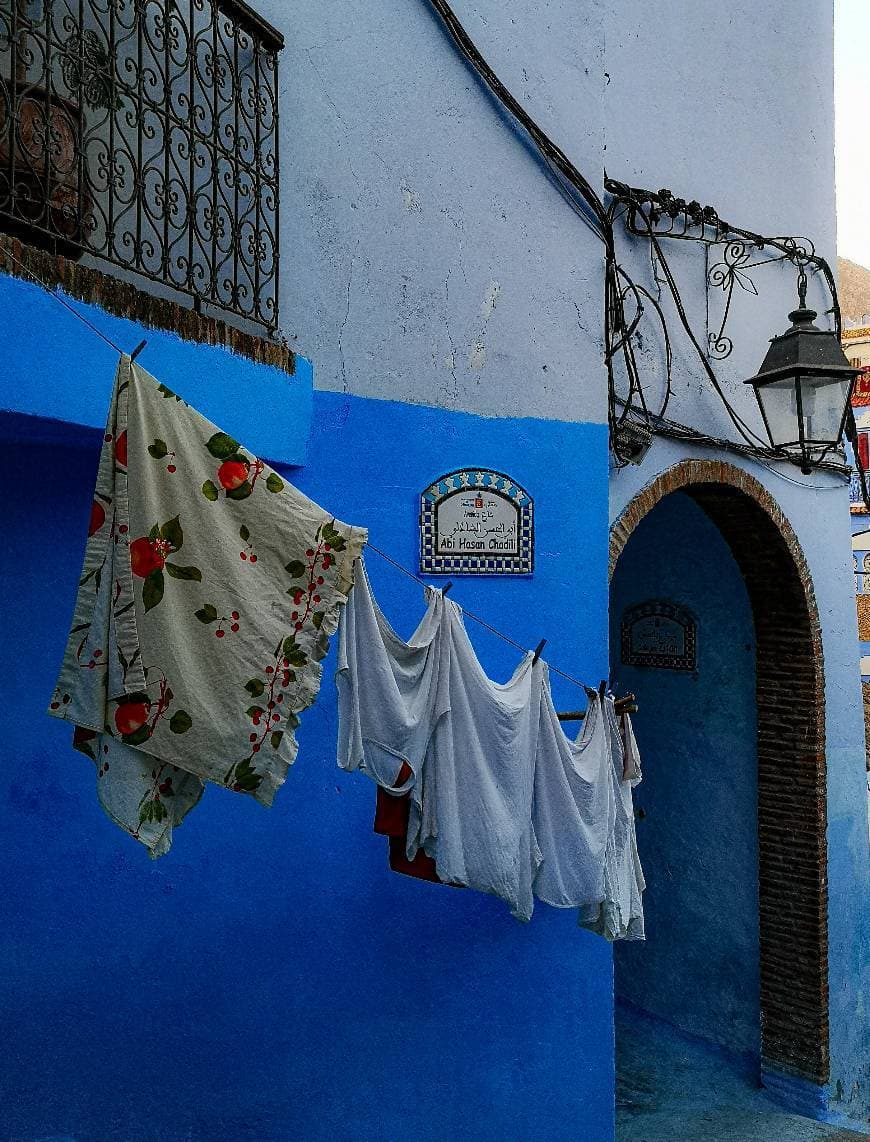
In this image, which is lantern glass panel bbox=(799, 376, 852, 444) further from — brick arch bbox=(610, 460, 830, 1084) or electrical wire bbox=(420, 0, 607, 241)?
electrical wire bbox=(420, 0, 607, 241)

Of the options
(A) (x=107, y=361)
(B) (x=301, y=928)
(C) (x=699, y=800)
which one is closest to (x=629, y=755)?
(B) (x=301, y=928)

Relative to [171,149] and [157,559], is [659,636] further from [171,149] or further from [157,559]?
[157,559]

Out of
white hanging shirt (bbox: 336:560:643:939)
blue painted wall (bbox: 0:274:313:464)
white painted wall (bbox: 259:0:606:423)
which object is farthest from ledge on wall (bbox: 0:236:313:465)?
white hanging shirt (bbox: 336:560:643:939)

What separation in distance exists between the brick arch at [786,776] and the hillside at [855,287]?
13.1 meters

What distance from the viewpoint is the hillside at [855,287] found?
17984 millimetres

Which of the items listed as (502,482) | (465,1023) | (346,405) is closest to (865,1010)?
(465,1023)

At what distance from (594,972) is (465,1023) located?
0.67m

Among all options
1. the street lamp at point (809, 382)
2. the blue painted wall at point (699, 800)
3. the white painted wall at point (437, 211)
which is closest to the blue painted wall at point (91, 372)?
the white painted wall at point (437, 211)

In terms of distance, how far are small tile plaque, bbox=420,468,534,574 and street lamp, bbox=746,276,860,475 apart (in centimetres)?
166

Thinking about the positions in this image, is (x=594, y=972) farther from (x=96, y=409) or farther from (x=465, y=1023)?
(x=96, y=409)

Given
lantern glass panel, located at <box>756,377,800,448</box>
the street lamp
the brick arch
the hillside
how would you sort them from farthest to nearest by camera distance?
1. the hillside
2. the brick arch
3. lantern glass panel, located at <box>756,377,800,448</box>
4. the street lamp

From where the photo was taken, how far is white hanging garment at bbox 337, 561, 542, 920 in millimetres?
3150

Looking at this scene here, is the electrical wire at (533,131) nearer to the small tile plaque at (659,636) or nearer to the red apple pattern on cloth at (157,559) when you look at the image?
the red apple pattern on cloth at (157,559)

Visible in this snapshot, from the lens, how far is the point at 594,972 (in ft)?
14.6
